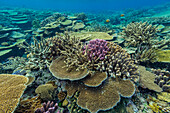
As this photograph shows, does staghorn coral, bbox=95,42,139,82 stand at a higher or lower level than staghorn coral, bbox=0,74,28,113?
higher

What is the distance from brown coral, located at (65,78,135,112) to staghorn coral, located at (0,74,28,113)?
3.97 feet

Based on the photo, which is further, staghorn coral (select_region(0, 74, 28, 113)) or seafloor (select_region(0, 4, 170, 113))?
seafloor (select_region(0, 4, 170, 113))

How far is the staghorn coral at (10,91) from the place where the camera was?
5.79 ft

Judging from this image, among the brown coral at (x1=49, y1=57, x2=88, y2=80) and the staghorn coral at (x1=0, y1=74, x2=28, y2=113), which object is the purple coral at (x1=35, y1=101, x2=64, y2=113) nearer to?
the staghorn coral at (x1=0, y1=74, x2=28, y2=113)

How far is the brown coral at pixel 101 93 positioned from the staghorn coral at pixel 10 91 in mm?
1210

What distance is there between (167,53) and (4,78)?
6.72 meters

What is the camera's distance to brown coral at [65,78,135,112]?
6.85ft

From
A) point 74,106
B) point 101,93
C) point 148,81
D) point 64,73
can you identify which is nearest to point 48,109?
point 74,106

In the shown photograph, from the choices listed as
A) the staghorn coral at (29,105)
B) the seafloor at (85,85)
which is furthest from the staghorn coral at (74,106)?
the staghorn coral at (29,105)

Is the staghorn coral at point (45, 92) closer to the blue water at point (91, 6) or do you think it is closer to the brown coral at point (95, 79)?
the brown coral at point (95, 79)

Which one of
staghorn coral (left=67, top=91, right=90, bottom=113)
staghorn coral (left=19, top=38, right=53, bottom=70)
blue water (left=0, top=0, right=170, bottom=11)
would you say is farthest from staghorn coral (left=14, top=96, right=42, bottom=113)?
blue water (left=0, top=0, right=170, bottom=11)

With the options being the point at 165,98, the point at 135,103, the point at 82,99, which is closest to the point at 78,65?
the point at 82,99

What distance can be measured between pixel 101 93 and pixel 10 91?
2.30 metres

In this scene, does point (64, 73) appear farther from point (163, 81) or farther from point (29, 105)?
point (163, 81)
